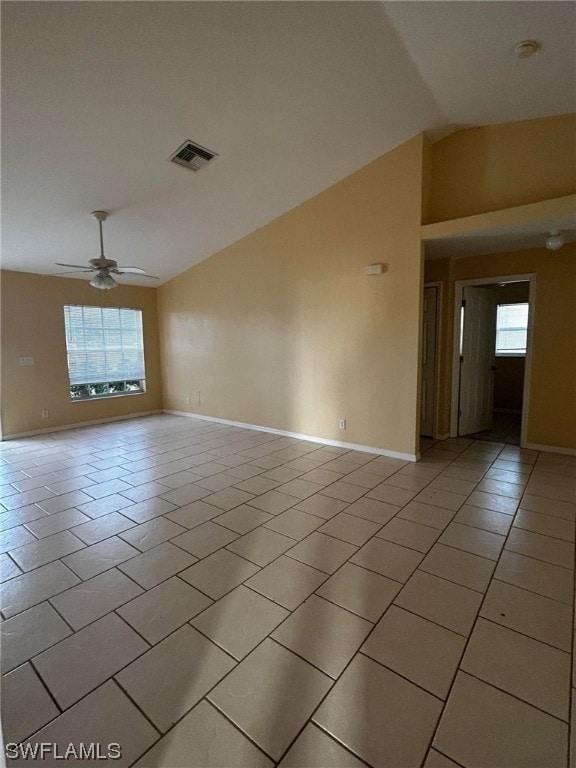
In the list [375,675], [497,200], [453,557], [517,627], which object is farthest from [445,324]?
[375,675]

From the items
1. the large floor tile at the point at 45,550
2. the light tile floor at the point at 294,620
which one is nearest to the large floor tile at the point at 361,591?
the light tile floor at the point at 294,620

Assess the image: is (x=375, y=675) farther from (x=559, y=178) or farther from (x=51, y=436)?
(x=51, y=436)

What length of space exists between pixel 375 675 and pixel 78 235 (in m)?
5.20

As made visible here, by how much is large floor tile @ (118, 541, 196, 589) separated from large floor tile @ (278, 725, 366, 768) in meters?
1.13

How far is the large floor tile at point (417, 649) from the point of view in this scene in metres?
1.44

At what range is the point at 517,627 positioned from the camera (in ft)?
5.55

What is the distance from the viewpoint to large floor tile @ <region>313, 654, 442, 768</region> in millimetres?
1186

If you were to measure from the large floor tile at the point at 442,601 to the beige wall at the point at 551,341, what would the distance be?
3.15m

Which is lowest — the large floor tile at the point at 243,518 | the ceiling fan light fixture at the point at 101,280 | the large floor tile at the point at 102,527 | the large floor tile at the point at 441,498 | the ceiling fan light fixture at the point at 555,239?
the large floor tile at the point at 102,527

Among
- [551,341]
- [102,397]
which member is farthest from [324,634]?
[102,397]

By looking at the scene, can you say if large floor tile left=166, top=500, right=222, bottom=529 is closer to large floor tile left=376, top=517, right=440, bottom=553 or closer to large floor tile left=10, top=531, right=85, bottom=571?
large floor tile left=10, top=531, right=85, bottom=571

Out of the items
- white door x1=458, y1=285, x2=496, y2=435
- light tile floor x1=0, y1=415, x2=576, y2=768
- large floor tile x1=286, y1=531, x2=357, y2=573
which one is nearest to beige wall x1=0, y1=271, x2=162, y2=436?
light tile floor x1=0, y1=415, x2=576, y2=768

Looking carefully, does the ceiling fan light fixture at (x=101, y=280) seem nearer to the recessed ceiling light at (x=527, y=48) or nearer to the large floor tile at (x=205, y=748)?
the large floor tile at (x=205, y=748)

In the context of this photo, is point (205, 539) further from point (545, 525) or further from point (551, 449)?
point (551, 449)
